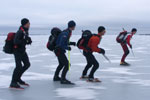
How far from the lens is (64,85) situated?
5488 millimetres

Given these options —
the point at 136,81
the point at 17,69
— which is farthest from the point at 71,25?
the point at 136,81

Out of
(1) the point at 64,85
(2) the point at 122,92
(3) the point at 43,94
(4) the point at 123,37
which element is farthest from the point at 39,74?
(4) the point at 123,37

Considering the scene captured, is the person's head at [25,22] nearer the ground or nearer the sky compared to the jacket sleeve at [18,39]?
nearer the sky

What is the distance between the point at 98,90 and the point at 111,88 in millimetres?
369

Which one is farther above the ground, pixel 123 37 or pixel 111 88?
pixel 123 37

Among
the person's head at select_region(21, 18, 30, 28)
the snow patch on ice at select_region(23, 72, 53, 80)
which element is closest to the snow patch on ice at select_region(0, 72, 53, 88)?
the snow patch on ice at select_region(23, 72, 53, 80)

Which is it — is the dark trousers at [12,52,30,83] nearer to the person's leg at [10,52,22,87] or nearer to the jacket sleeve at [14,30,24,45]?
the person's leg at [10,52,22,87]

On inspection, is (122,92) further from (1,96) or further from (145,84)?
(1,96)

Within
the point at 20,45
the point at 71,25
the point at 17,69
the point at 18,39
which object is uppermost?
the point at 71,25

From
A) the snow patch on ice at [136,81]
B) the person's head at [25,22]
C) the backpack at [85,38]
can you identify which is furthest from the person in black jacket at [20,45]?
the snow patch on ice at [136,81]

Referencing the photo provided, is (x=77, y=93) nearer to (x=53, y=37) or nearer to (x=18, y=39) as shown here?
(x=53, y=37)

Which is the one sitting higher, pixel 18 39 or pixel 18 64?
pixel 18 39

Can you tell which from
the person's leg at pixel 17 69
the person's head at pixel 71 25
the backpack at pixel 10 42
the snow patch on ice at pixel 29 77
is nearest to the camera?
the backpack at pixel 10 42

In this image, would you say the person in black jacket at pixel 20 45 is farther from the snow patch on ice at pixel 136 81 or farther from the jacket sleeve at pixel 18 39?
the snow patch on ice at pixel 136 81
